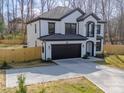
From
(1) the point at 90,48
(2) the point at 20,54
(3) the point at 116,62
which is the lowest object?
(3) the point at 116,62

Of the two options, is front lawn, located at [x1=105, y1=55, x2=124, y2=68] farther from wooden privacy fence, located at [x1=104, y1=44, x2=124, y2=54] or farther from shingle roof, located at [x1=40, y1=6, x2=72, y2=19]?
shingle roof, located at [x1=40, y1=6, x2=72, y2=19]

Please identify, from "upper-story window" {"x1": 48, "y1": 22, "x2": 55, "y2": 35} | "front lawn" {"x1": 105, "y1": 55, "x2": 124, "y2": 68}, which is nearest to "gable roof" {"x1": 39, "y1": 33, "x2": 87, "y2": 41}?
"upper-story window" {"x1": 48, "y1": 22, "x2": 55, "y2": 35}

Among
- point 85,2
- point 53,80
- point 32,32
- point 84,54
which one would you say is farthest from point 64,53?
point 85,2

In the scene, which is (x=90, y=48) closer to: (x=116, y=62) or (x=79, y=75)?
(x=116, y=62)

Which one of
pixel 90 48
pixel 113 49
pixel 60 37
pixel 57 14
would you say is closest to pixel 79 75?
pixel 60 37

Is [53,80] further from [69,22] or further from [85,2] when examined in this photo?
[85,2]

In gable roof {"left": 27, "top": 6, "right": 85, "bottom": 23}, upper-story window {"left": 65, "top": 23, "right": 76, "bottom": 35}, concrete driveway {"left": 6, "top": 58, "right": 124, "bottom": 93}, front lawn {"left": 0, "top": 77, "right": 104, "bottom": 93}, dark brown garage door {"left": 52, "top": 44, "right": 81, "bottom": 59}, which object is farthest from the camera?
upper-story window {"left": 65, "top": 23, "right": 76, "bottom": 35}

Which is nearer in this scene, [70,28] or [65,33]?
[65,33]
